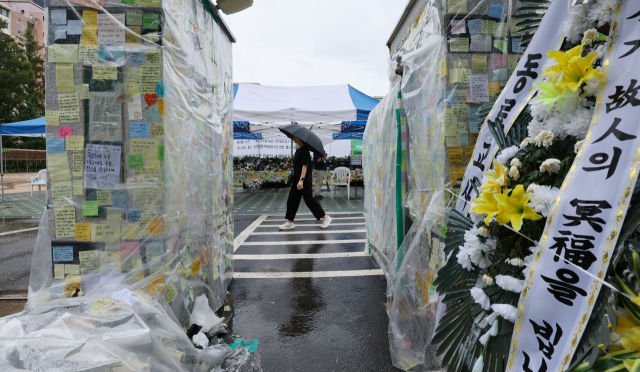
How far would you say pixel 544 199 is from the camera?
1114 mm

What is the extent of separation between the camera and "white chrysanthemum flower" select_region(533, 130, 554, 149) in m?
1.17

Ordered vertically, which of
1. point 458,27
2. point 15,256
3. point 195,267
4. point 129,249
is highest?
point 458,27

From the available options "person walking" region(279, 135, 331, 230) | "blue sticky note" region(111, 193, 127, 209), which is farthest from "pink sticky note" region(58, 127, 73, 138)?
"person walking" region(279, 135, 331, 230)

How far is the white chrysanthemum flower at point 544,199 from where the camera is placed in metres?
1.10

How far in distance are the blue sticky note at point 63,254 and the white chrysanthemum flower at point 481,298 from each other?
238 cm

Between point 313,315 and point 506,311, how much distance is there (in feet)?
7.58

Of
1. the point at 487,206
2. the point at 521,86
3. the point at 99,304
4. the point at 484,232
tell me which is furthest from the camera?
the point at 99,304

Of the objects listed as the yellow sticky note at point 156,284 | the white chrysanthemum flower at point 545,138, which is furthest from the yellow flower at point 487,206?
the yellow sticky note at point 156,284

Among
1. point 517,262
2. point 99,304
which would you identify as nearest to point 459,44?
point 517,262

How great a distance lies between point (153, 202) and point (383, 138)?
249 cm

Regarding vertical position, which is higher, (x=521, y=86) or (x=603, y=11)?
(x=603, y=11)

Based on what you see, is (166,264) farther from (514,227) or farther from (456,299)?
(514,227)

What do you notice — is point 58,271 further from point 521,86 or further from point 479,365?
point 521,86

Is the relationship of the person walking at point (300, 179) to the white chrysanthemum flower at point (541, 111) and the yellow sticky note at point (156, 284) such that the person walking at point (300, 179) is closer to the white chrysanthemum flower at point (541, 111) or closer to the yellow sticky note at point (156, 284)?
the yellow sticky note at point (156, 284)
